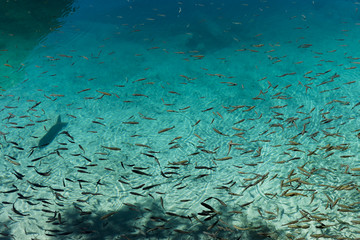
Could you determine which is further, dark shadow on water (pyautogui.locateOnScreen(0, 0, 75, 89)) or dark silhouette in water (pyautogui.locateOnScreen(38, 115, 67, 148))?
dark shadow on water (pyautogui.locateOnScreen(0, 0, 75, 89))

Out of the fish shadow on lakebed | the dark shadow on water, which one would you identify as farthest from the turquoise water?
the dark shadow on water

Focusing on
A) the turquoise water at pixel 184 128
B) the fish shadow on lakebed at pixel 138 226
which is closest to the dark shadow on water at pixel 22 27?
the turquoise water at pixel 184 128

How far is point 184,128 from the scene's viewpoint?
6.75 meters

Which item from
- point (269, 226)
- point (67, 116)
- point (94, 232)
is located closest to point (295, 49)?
point (269, 226)

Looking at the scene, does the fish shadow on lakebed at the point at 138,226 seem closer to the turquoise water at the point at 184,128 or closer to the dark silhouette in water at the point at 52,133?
the turquoise water at the point at 184,128

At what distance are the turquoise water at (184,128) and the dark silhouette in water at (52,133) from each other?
4 cm

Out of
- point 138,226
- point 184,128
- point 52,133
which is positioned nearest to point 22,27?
point 52,133

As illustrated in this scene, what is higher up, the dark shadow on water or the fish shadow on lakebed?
the dark shadow on water

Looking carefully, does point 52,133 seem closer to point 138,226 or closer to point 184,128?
point 184,128

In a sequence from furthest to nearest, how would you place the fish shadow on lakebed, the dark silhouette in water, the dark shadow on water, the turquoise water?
the dark shadow on water → the dark silhouette in water → the turquoise water → the fish shadow on lakebed

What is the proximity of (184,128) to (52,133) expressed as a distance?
158 inches

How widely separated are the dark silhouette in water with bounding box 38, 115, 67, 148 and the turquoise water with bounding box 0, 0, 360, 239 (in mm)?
43

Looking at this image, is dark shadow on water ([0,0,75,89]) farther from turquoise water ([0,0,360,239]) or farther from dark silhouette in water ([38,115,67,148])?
dark silhouette in water ([38,115,67,148])

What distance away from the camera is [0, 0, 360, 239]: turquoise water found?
406 cm
